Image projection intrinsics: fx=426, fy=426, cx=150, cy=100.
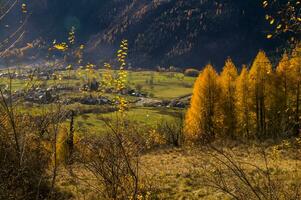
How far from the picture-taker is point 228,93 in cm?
5059

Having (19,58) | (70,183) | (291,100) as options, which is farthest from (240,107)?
(19,58)

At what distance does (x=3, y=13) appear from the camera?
5020 mm

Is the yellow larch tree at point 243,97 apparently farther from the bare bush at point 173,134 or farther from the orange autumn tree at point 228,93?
the bare bush at point 173,134

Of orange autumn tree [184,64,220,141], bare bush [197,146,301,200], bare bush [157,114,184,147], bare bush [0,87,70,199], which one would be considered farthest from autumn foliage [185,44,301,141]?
bare bush [0,87,70,199]

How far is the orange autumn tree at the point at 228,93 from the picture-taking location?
1992 inches

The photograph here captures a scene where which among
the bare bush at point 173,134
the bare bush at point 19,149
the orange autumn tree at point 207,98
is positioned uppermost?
the bare bush at point 19,149

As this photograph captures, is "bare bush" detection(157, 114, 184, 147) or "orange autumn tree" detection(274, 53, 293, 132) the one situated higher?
"orange autumn tree" detection(274, 53, 293, 132)

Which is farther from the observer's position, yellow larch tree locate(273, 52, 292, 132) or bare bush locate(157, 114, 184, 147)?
yellow larch tree locate(273, 52, 292, 132)

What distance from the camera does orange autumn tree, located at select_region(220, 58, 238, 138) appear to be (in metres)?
50.6

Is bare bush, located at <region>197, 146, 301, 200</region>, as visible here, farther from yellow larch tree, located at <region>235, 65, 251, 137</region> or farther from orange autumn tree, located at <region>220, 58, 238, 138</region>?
orange autumn tree, located at <region>220, 58, 238, 138</region>

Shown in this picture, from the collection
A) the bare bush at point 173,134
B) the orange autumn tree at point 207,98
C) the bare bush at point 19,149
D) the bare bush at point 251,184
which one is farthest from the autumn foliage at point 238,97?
the bare bush at point 19,149

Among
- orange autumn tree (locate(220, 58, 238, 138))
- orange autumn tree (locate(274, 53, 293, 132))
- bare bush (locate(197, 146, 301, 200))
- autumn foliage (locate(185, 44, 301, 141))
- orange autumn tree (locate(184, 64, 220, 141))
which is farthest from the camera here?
orange autumn tree (locate(220, 58, 238, 138))

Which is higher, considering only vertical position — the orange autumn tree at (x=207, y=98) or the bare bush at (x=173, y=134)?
the orange autumn tree at (x=207, y=98)

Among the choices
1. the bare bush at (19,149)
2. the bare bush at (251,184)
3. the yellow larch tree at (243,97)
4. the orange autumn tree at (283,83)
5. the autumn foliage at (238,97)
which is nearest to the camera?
the bare bush at (251,184)
